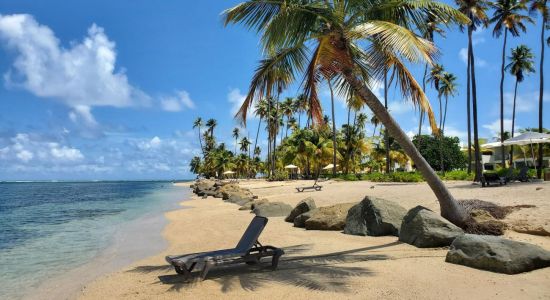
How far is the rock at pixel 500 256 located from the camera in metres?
6.35

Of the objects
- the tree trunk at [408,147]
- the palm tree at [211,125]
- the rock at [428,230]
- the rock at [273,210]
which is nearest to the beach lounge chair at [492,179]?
the rock at [273,210]

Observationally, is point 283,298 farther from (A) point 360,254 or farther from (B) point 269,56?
(B) point 269,56

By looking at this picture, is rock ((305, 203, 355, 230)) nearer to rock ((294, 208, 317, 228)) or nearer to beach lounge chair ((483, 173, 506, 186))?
rock ((294, 208, 317, 228))

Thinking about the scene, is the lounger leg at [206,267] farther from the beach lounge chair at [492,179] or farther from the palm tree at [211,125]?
the palm tree at [211,125]

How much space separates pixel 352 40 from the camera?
9289 mm

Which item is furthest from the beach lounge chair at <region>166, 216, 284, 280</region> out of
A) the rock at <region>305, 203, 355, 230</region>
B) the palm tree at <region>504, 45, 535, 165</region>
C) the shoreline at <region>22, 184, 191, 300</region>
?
the palm tree at <region>504, 45, 535, 165</region>

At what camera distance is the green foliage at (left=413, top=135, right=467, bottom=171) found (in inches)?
2908

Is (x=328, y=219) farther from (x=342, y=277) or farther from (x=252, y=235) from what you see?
(x=342, y=277)

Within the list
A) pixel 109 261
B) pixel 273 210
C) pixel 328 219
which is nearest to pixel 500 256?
pixel 328 219

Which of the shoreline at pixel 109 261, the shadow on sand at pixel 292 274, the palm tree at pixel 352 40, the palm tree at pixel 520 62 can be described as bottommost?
the shoreline at pixel 109 261

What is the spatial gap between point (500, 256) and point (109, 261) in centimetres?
877

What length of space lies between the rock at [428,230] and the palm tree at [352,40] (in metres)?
0.75

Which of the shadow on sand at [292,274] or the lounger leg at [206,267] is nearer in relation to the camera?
the shadow on sand at [292,274]

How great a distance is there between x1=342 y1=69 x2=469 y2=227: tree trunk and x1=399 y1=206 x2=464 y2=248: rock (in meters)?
0.62
